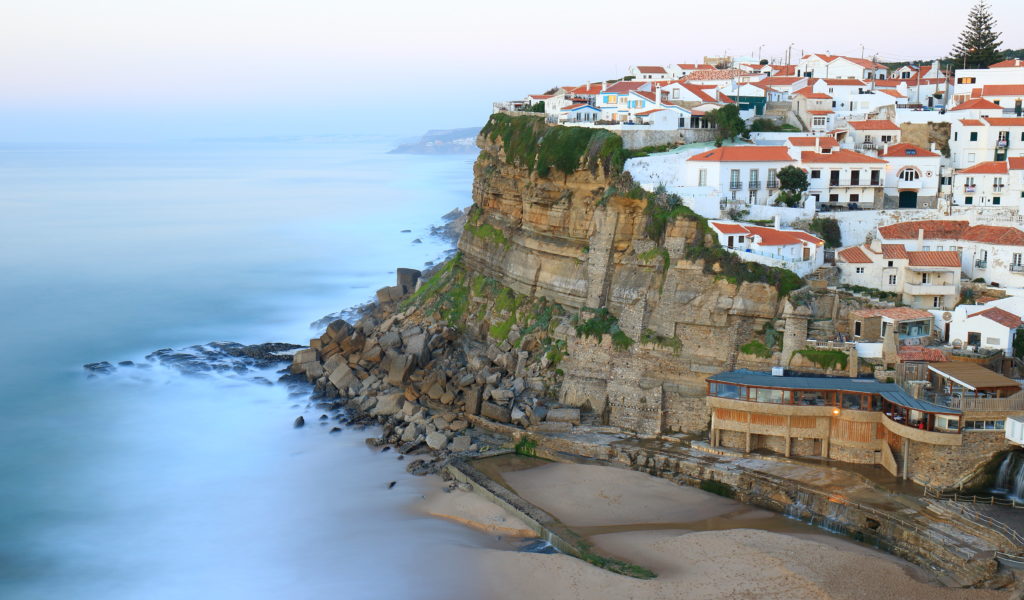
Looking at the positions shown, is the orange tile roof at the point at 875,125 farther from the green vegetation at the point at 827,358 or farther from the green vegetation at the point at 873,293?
the green vegetation at the point at 827,358

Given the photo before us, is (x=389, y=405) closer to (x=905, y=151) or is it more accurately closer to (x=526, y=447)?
(x=526, y=447)

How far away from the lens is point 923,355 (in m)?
23.0

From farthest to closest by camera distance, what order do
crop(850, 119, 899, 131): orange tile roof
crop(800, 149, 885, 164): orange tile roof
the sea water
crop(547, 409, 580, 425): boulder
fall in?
1. crop(850, 119, 899, 131): orange tile roof
2. crop(800, 149, 885, 164): orange tile roof
3. crop(547, 409, 580, 425): boulder
4. the sea water

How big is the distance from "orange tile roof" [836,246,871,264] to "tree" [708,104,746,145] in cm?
828

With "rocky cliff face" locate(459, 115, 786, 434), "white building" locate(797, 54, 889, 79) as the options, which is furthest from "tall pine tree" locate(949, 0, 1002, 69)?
"rocky cliff face" locate(459, 115, 786, 434)

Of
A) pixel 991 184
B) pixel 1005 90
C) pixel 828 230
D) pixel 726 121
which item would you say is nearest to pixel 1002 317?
pixel 828 230

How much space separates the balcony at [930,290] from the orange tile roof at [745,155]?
6.43 meters

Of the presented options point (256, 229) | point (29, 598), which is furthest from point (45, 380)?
point (256, 229)

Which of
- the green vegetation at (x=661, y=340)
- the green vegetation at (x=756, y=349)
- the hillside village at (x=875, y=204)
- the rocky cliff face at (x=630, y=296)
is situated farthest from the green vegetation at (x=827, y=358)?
the green vegetation at (x=661, y=340)

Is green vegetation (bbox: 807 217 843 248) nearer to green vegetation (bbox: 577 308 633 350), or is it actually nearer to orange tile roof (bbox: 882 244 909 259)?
orange tile roof (bbox: 882 244 909 259)

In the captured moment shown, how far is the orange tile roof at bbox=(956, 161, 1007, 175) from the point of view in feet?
94.7

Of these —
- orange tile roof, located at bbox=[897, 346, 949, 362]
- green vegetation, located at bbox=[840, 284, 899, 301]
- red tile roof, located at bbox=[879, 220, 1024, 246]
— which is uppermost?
red tile roof, located at bbox=[879, 220, 1024, 246]

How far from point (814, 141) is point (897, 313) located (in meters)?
9.14

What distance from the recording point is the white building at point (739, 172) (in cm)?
2891
